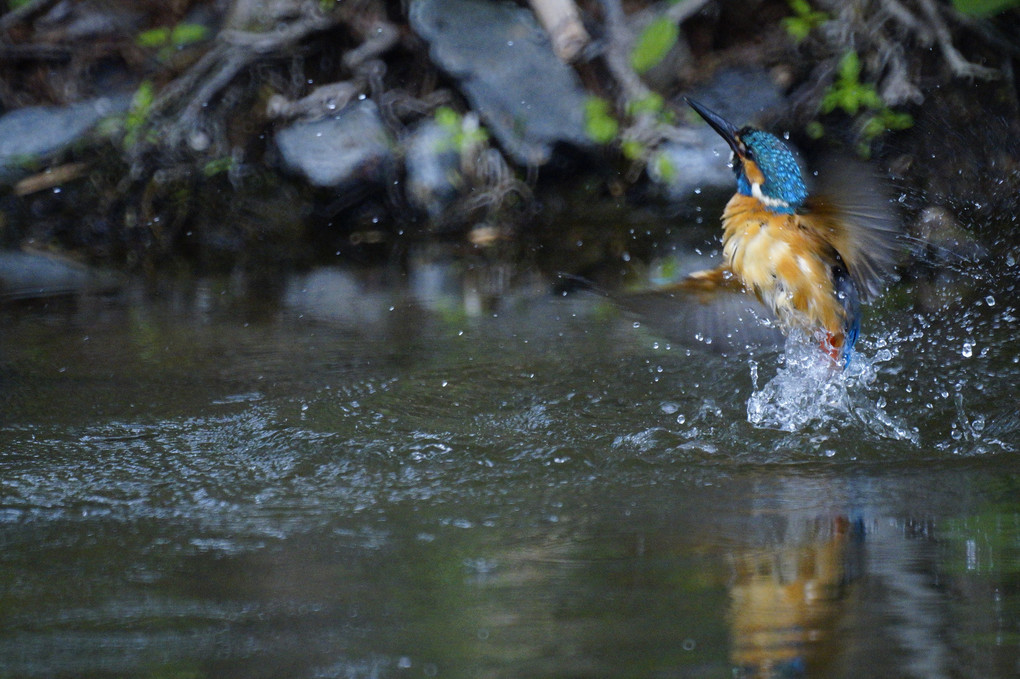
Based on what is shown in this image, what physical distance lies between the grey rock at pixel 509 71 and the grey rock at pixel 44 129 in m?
1.98

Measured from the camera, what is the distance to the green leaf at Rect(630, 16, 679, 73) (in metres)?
6.30

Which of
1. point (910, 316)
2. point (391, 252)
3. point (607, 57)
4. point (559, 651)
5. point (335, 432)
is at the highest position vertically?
point (607, 57)

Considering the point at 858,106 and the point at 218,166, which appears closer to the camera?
the point at 858,106

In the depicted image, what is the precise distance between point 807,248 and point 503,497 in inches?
47.9

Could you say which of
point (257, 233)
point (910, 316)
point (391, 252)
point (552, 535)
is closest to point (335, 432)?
point (552, 535)

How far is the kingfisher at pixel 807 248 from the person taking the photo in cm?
313

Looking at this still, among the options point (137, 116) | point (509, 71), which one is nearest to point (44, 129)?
point (137, 116)

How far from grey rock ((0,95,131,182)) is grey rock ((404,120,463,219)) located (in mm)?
1873

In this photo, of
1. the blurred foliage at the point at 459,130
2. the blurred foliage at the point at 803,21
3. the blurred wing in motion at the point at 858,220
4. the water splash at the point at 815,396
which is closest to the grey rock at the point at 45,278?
the blurred foliage at the point at 459,130

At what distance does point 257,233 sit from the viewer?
6371 mm

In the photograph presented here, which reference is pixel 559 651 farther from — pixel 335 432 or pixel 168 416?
pixel 168 416

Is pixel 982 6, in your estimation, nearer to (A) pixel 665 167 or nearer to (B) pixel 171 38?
(A) pixel 665 167

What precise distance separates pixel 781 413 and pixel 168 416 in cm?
177

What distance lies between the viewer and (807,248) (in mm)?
3230
